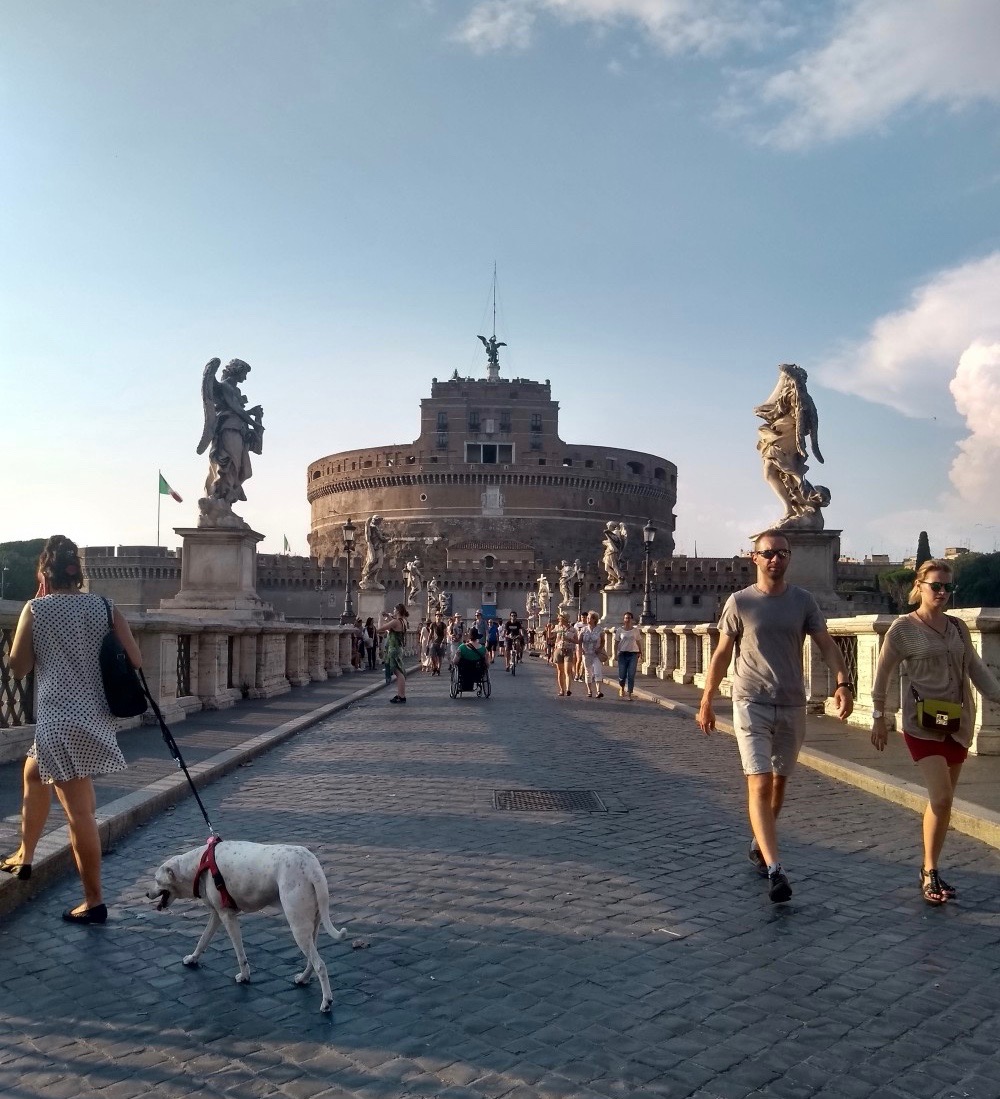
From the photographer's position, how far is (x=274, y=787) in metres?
8.20

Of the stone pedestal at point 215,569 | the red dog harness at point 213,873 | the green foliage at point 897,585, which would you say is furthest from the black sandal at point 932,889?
the green foliage at point 897,585

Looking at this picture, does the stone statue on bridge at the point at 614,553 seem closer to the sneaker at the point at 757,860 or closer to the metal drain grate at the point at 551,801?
the metal drain grate at the point at 551,801

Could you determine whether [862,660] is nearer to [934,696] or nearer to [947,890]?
[934,696]

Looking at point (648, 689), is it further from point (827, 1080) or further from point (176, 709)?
point (827, 1080)

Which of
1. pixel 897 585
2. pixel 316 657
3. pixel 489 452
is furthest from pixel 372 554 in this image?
pixel 897 585

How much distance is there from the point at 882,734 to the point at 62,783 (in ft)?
12.0

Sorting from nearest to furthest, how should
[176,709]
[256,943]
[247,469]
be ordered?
[256,943], [176,709], [247,469]

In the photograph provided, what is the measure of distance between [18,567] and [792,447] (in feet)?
301

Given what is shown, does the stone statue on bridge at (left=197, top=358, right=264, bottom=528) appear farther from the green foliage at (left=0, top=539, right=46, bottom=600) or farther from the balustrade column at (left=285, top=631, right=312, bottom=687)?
the green foliage at (left=0, top=539, right=46, bottom=600)

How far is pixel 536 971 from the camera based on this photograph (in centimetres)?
399

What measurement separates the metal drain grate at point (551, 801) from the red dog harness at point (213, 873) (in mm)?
3532

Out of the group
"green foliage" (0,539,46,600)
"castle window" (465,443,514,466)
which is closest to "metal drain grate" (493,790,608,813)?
"green foliage" (0,539,46,600)

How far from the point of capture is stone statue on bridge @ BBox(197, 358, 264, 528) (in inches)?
680

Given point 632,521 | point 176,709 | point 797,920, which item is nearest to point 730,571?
point 632,521
